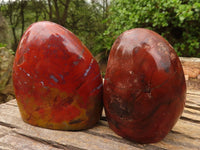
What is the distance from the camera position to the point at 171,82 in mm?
915

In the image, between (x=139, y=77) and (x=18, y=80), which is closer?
(x=139, y=77)

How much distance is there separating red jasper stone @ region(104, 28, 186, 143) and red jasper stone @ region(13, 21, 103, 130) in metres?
0.16

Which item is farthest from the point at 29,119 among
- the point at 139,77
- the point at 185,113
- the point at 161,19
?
the point at 161,19

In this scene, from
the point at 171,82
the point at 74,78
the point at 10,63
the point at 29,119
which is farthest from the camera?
the point at 10,63

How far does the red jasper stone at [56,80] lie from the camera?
3.49ft

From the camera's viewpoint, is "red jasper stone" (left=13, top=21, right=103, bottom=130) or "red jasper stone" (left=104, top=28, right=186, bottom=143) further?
"red jasper stone" (left=13, top=21, right=103, bottom=130)

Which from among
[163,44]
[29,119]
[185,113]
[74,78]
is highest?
[163,44]

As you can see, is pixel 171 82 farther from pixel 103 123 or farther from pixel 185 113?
pixel 185 113

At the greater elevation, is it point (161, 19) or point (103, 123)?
point (161, 19)

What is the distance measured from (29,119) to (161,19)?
85.3 inches

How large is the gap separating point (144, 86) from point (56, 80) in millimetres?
469

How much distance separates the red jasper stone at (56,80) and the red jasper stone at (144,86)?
0.51ft

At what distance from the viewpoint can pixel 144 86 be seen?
3.01 feet

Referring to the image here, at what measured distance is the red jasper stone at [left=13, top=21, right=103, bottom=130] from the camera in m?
1.06
